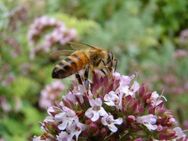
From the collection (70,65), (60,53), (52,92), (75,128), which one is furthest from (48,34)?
(75,128)

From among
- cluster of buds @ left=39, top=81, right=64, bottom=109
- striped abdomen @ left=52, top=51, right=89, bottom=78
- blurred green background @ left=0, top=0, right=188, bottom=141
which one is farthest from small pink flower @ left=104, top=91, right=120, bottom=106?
cluster of buds @ left=39, top=81, right=64, bottom=109

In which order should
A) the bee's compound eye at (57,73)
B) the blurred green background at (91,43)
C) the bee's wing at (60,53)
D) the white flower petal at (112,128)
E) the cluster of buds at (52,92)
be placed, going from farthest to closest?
the blurred green background at (91,43), the cluster of buds at (52,92), the bee's wing at (60,53), the bee's compound eye at (57,73), the white flower petal at (112,128)

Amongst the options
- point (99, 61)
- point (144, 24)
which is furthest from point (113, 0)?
point (99, 61)

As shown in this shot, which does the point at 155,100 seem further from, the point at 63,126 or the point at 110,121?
the point at 63,126

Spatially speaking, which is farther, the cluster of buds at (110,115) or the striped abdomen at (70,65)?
the striped abdomen at (70,65)

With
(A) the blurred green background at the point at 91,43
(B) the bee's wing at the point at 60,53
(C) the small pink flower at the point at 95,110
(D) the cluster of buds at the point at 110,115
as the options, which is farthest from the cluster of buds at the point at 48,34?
(C) the small pink flower at the point at 95,110

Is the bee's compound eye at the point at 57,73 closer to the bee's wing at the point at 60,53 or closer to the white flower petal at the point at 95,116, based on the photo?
the bee's wing at the point at 60,53
